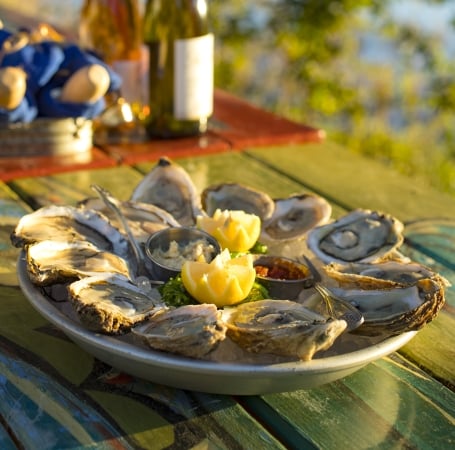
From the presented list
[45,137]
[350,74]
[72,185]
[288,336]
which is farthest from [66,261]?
[350,74]

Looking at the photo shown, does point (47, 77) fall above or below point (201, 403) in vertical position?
above

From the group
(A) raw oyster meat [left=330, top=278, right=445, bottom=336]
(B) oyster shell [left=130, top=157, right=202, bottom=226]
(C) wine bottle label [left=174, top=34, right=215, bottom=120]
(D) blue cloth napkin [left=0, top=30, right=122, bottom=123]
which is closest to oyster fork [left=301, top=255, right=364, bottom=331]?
(A) raw oyster meat [left=330, top=278, right=445, bottom=336]

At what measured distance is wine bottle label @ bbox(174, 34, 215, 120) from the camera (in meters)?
1.75

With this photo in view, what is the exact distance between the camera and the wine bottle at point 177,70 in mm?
1775

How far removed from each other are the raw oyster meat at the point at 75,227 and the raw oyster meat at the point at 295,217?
8.6 inches

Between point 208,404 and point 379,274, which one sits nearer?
point 208,404

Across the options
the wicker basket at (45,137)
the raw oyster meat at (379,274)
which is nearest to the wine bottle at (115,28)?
the wicker basket at (45,137)

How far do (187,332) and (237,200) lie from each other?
1.41ft

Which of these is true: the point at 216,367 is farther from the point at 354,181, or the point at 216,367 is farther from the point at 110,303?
the point at 354,181

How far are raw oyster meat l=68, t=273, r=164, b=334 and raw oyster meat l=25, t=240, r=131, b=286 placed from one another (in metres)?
0.02

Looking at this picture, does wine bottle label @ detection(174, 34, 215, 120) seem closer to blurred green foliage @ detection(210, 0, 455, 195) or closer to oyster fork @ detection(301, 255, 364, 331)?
oyster fork @ detection(301, 255, 364, 331)

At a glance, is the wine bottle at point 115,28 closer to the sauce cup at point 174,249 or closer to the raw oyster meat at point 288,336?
the sauce cup at point 174,249

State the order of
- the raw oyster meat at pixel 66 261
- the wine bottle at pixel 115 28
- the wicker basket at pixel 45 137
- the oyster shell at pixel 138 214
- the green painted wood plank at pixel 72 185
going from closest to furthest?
the raw oyster meat at pixel 66 261 → the oyster shell at pixel 138 214 → the green painted wood plank at pixel 72 185 → the wicker basket at pixel 45 137 → the wine bottle at pixel 115 28

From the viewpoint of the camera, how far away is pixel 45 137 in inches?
65.2
